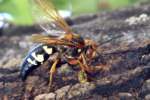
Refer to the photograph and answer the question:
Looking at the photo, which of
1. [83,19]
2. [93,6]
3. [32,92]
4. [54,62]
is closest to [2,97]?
[32,92]

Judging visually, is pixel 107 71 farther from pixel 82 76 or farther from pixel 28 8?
pixel 28 8

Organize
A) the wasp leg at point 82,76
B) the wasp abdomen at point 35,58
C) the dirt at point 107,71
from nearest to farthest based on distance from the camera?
the dirt at point 107,71 < the wasp leg at point 82,76 < the wasp abdomen at point 35,58

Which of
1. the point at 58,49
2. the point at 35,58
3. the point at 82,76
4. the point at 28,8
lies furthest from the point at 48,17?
the point at 28,8

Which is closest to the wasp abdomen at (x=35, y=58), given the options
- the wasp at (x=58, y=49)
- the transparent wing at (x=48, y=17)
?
the wasp at (x=58, y=49)

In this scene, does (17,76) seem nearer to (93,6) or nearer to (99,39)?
(99,39)

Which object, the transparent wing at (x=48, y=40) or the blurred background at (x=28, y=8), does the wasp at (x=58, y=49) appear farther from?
the blurred background at (x=28, y=8)
